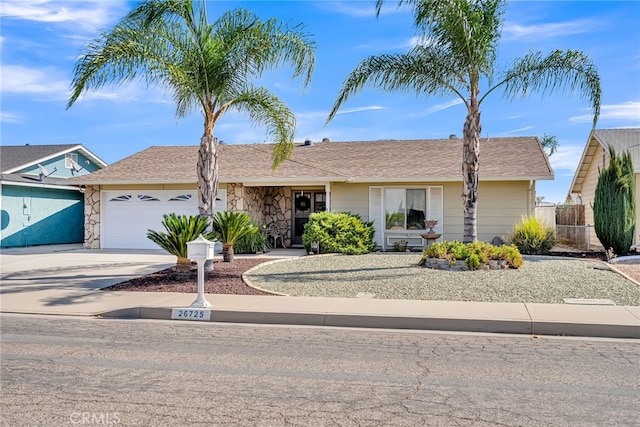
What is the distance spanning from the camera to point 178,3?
493 inches

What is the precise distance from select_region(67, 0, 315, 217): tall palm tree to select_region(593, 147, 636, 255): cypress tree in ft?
34.7

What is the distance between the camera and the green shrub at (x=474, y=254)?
12133 millimetres

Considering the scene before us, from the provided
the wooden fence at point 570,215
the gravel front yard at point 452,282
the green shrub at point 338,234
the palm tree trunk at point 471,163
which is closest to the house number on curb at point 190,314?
the gravel front yard at point 452,282

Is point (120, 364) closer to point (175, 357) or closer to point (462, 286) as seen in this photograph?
point (175, 357)

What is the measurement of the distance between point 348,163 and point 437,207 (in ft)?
13.9

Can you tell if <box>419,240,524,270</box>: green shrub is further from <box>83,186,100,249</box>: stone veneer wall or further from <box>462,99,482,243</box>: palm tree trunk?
<box>83,186,100,249</box>: stone veneer wall

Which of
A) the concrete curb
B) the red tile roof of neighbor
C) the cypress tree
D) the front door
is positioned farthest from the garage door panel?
the cypress tree

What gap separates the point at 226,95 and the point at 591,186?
18900 millimetres

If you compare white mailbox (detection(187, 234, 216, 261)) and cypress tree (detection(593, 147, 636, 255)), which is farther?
cypress tree (detection(593, 147, 636, 255))

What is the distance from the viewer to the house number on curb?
28.1ft

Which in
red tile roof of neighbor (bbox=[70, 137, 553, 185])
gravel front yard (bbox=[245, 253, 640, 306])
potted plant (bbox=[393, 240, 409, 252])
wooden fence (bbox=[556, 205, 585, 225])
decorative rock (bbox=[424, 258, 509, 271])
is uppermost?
red tile roof of neighbor (bbox=[70, 137, 553, 185])

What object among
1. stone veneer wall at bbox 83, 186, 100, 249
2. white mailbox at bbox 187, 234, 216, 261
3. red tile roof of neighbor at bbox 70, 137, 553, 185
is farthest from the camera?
stone veneer wall at bbox 83, 186, 100, 249

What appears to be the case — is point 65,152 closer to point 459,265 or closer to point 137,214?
point 137,214

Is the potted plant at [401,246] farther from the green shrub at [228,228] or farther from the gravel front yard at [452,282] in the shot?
the green shrub at [228,228]
